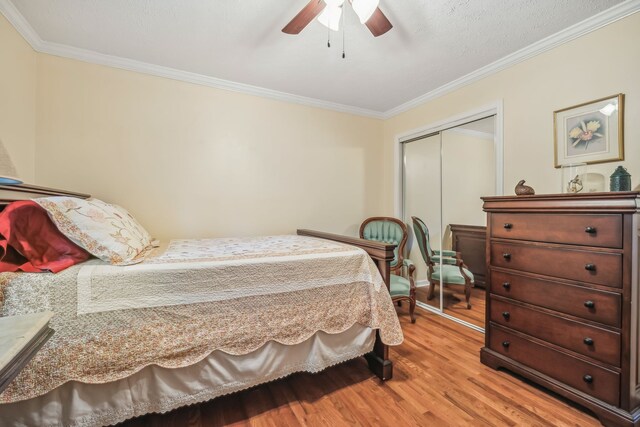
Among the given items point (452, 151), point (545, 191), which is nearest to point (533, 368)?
point (545, 191)

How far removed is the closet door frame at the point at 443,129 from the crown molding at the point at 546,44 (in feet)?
0.94

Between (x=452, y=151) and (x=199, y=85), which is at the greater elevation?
(x=199, y=85)

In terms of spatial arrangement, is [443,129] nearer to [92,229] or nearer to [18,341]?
[92,229]

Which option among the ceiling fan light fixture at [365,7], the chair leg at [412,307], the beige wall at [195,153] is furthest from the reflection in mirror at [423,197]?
the ceiling fan light fixture at [365,7]

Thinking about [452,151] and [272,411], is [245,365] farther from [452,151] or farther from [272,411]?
[452,151]

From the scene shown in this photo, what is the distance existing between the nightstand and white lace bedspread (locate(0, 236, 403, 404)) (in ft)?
1.54

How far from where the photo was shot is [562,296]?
157cm

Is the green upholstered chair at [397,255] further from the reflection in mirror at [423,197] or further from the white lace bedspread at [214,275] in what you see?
the white lace bedspread at [214,275]

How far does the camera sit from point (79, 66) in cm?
218

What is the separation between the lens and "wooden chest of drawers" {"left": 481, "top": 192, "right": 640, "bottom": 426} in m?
1.34

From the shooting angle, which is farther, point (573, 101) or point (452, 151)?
point (452, 151)

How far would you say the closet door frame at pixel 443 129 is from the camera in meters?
2.33

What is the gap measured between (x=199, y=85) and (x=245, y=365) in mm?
2451

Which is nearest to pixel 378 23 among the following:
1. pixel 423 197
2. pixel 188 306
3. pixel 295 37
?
pixel 295 37
